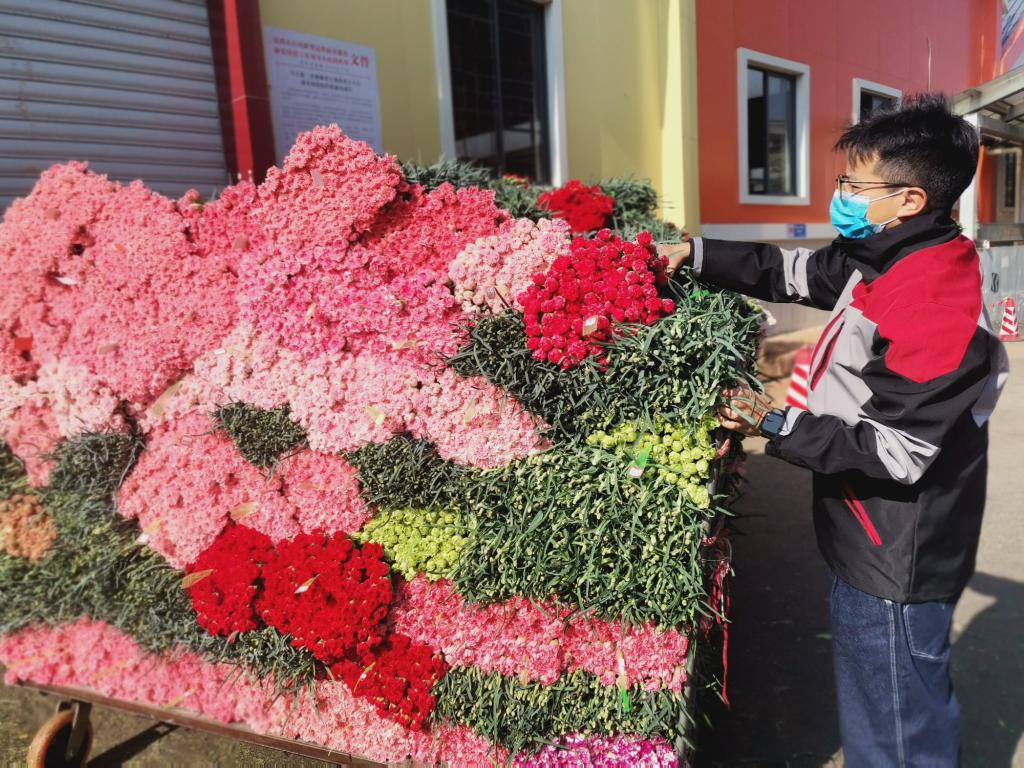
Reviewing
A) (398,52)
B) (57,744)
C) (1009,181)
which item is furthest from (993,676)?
(1009,181)

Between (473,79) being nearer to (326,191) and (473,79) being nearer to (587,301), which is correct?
(326,191)

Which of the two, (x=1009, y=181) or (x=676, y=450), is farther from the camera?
(x=1009, y=181)

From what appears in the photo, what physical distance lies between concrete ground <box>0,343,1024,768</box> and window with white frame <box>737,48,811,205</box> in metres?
6.28

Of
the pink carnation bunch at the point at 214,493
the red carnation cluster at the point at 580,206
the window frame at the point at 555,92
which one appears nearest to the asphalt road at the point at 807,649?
the pink carnation bunch at the point at 214,493

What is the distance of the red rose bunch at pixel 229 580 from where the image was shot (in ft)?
6.80

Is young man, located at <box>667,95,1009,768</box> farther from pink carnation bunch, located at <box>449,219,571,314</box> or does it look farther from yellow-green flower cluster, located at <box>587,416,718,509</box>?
pink carnation bunch, located at <box>449,219,571,314</box>

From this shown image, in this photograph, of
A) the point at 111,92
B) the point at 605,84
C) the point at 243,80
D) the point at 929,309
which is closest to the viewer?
the point at 929,309

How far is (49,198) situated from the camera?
7.94 ft

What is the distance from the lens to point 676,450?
1825 mm

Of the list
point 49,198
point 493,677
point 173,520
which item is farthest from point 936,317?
point 49,198

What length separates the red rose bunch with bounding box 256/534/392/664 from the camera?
77.4 inches

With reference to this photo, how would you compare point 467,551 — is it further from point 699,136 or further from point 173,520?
point 699,136

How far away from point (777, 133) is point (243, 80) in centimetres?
784

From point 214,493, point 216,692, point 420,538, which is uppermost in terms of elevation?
point 214,493
